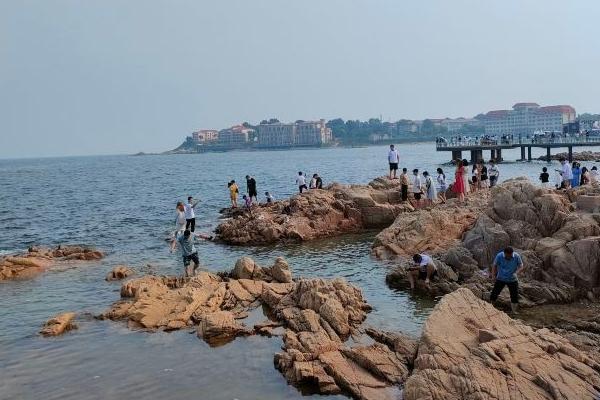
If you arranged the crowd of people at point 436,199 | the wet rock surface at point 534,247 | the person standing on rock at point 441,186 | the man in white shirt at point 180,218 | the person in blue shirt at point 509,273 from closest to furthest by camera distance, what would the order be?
the person in blue shirt at point 509,273
the crowd of people at point 436,199
the wet rock surface at point 534,247
the man in white shirt at point 180,218
the person standing on rock at point 441,186

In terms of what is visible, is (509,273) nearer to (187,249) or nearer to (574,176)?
(187,249)

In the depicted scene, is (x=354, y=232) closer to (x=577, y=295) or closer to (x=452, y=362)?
(x=577, y=295)

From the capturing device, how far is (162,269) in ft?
75.4

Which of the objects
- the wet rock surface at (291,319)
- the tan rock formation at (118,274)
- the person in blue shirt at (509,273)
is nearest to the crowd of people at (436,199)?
the person in blue shirt at (509,273)

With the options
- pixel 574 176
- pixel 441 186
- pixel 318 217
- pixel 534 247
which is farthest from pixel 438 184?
pixel 534 247

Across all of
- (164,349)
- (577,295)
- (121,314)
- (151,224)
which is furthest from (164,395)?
(151,224)

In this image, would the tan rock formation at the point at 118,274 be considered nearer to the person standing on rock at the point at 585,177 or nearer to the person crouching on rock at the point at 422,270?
the person crouching on rock at the point at 422,270

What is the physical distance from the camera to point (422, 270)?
18.2 meters

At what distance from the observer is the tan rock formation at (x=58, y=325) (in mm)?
15273

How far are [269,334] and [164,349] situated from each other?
2.62m

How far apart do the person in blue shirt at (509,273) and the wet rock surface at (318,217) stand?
44.6 ft

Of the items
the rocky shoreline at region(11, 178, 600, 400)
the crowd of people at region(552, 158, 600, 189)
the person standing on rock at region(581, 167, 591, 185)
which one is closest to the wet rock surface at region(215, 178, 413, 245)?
the rocky shoreline at region(11, 178, 600, 400)

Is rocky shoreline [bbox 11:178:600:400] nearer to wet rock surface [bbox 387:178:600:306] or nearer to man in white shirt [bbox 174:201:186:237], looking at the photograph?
wet rock surface [bbox 387:178:600:306]

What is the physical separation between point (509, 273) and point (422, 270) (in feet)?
10.4
